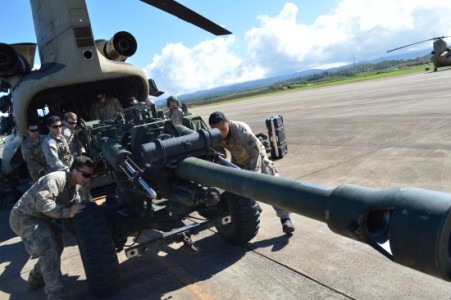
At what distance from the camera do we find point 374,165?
29.0 feet

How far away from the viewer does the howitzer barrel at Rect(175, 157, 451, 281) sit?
1.92 meters

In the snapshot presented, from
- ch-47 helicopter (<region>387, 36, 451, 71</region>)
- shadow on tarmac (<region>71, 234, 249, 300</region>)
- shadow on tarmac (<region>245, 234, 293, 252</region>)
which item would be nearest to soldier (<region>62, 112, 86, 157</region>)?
shadow on tarmac (<region>71, 234, 249, 300</region>)

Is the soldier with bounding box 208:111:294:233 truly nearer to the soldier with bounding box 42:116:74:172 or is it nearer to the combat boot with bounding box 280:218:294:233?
the combat boot with bounding box 280:218:294:233

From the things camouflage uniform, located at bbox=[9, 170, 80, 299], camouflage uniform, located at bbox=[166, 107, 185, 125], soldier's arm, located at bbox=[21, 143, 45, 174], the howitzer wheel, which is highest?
camouflage uniform, located at bbox=[166, 107, 185, 125]

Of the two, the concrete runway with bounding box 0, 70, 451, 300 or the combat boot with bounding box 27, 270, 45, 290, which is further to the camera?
the combat boot with bounding box 27, 270, 45, 290

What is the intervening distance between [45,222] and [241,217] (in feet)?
7.59

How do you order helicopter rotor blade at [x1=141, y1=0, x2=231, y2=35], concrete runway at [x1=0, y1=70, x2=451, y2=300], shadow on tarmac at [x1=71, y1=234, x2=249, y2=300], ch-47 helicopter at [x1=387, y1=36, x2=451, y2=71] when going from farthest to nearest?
ch-47 helicopter at [x1=387, y1=36, x2=451, y2=71] < helicopter rotor blade at [x1=141, y1=0, x2=231, y2=35] < shadow on tarmac at [x1=71, y1=234, x2=249, y2=300] < concrete runway at [x1=0, y1=70, x2=451, y2=300]

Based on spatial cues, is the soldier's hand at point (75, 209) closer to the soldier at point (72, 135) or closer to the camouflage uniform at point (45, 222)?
the camouflage uniform at point (45, 222)

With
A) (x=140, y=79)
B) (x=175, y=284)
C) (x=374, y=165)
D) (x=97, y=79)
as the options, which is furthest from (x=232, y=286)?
(x=140, y=79)

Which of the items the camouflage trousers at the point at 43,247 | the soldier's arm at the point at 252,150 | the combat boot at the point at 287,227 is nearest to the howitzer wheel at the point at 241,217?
the combat boot at the point at 287,227

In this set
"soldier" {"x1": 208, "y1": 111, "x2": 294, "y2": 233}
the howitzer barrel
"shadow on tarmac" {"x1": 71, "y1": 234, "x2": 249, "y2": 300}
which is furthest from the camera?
"soldier" {"x1": 208, "y1": 111, "x2": 294, "y2": 233}

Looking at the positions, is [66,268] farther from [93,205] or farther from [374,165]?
[374,165]

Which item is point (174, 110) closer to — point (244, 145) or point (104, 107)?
point (104, 107)

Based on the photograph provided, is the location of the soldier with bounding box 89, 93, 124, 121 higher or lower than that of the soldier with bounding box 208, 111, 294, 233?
higher
